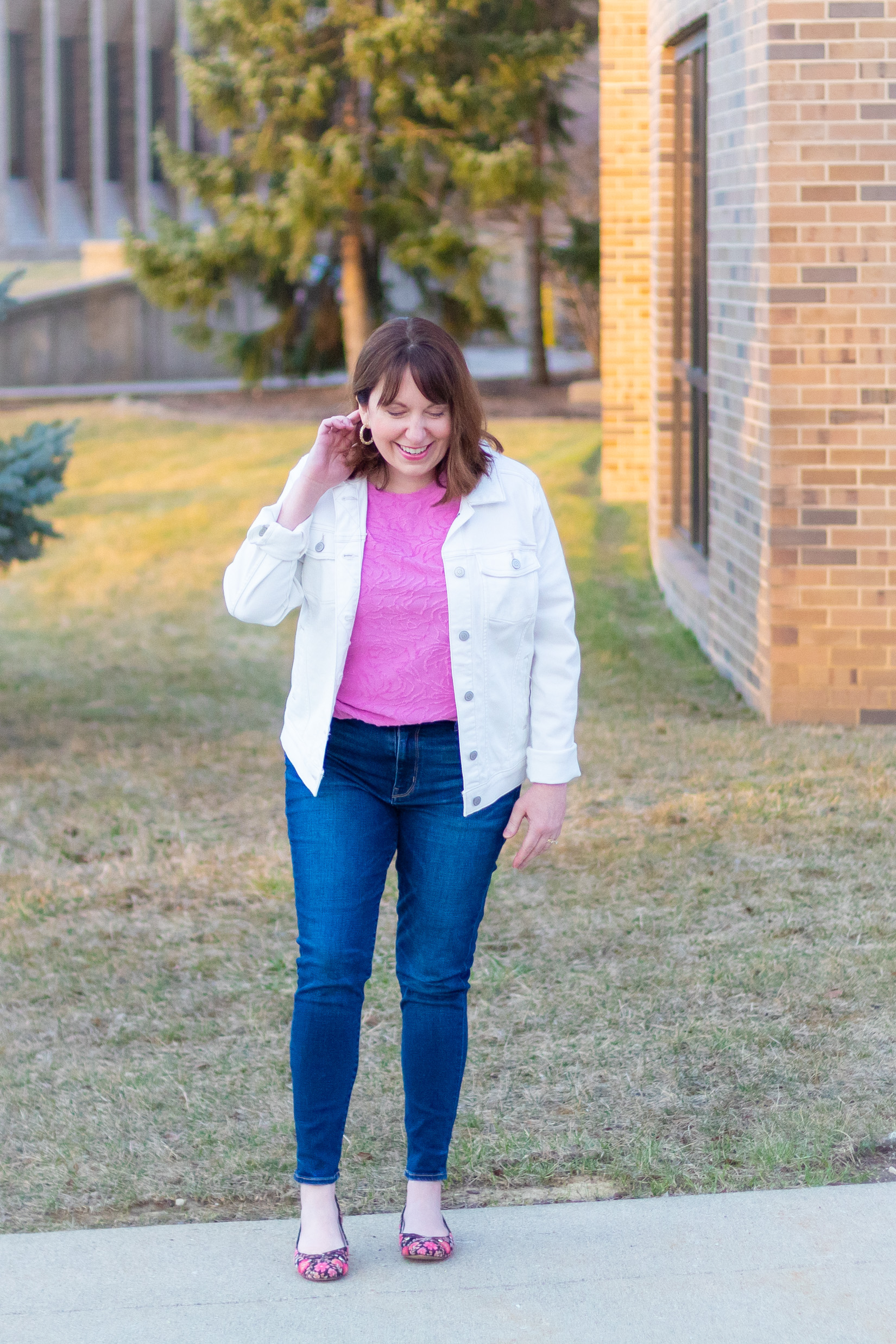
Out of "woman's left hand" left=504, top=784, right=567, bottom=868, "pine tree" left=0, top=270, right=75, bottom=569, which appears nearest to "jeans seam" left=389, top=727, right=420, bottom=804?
"woman's left hand" left=504, top=784, right=567, bottom=868

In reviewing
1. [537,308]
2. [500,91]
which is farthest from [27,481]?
[537,308]

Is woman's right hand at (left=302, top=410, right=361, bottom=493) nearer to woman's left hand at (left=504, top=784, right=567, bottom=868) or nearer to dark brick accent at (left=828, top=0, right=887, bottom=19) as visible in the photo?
woman's left hand at (left=504, top=784, right=567, bottom=868)

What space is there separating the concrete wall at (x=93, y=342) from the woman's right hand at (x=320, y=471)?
24.8 m

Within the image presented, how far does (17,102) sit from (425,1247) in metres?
36.1

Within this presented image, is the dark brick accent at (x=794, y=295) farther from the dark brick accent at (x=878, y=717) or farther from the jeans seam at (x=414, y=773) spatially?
the jeans seam at (x=414, y=773)

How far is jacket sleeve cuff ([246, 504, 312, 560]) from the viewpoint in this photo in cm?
302

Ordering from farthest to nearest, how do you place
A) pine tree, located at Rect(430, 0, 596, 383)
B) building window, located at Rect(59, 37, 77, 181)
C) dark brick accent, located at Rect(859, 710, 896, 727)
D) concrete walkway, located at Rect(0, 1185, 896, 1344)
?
building window, located at Rect(59, 37, 77, 181) → pine tree, located at Rect(430, 0, 596, 383) → dark brick accent, located at Rect(859, 710, 896, 727) → concrete walkway, located at Rect(0, 1185, 896, 1344)

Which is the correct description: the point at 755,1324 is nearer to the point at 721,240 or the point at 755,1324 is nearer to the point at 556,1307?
the point at 556,1307

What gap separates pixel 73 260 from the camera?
118 ft

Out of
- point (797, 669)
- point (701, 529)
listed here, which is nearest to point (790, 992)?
point (797, 669)

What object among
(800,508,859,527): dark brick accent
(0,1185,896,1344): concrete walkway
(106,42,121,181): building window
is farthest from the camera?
(106,42,121,181): building window

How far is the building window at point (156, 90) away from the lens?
121ft

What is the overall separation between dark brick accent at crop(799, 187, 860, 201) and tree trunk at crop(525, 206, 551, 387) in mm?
17517

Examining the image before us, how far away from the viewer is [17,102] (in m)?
35.7
